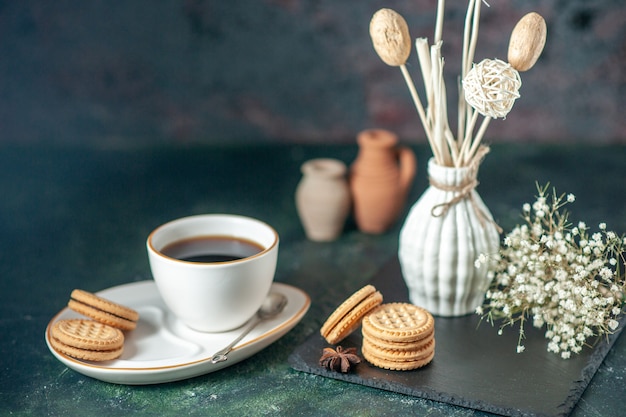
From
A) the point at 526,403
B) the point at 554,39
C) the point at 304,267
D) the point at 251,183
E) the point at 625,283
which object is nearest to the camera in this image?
the point at 526,403

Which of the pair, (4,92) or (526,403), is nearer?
(526,403)

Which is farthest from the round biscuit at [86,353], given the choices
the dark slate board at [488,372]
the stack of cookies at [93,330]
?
the dark slate board at [488,372]

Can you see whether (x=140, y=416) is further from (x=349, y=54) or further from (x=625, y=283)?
(x=349, y=54)

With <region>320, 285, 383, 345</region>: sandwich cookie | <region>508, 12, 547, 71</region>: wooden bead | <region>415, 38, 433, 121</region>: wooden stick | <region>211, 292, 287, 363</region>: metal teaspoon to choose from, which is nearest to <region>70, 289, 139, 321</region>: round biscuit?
<region>211, 292, 287, 363</region>: metal teaspoon

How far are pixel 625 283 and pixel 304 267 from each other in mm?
567

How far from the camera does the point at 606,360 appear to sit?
1.13m

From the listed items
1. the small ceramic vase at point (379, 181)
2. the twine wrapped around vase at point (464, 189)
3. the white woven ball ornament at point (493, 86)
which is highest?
the white woven ball ornament at point (493, 86)

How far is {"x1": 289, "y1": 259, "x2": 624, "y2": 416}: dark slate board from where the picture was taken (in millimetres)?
1007

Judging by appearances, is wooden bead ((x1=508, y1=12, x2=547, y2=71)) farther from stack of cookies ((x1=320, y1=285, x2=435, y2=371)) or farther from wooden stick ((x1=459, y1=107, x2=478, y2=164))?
stack of cookies ((x1=320, y1=285, x2=435, y2=371))

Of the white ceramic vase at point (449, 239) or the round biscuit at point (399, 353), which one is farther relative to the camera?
the white ceramic vase at point (449, 239)

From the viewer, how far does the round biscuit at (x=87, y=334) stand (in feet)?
3.43

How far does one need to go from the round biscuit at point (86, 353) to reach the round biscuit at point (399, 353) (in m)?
0.34

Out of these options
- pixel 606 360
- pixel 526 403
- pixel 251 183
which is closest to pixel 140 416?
pixel 526 403

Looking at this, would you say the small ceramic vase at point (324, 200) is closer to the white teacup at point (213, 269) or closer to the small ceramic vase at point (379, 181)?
the small ceramic vase at point (379, 181)
